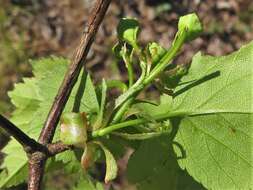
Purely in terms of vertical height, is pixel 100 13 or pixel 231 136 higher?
pixel 100 13

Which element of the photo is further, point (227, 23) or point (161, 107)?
point (227, 23)

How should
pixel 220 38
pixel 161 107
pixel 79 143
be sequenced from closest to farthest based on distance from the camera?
pixel 79 143 < pixel 161 107 < pixel 220 38

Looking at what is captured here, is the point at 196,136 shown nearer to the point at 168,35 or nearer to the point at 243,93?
the point at 243,93

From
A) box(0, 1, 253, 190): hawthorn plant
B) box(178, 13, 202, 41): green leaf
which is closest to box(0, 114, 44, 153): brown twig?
box(0, 1, 253, 190): hawthorn plant

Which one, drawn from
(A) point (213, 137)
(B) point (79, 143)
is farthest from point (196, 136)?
(B) point (79, 143)

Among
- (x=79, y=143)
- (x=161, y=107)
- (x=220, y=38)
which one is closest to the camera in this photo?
(x=79, y=143)

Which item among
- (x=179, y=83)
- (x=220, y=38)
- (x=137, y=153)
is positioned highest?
(x=179, y=83)
